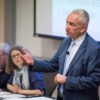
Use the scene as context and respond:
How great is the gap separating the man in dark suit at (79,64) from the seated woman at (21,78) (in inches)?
27.4

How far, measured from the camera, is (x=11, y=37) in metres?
4.62

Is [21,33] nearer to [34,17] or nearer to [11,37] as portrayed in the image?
[11,37]

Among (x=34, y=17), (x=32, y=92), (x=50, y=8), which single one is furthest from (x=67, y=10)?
(x=32, y=92)

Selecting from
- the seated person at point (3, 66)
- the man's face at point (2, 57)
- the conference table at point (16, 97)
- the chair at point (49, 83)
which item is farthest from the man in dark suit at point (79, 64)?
the man's face at point (2, 57)

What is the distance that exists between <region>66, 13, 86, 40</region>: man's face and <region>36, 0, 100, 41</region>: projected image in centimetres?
103

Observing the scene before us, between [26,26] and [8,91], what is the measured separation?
5.46ft

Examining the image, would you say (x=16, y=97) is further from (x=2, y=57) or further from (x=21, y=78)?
(x=2, y=57)

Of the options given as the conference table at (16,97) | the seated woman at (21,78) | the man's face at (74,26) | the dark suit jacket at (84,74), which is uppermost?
the man's face at (74,26)

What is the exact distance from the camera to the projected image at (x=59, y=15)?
3.16m

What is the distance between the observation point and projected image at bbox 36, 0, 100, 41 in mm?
3156

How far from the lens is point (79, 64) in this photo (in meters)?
2.09

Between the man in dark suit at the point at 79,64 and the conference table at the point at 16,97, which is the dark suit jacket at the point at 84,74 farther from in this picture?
the conference table at the point at 16,97

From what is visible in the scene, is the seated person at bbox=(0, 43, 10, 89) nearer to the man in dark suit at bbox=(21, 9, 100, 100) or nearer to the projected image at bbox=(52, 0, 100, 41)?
the projected image at bbox=(52, 0, 100, 41)

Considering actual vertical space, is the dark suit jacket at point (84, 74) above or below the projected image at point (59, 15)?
below
